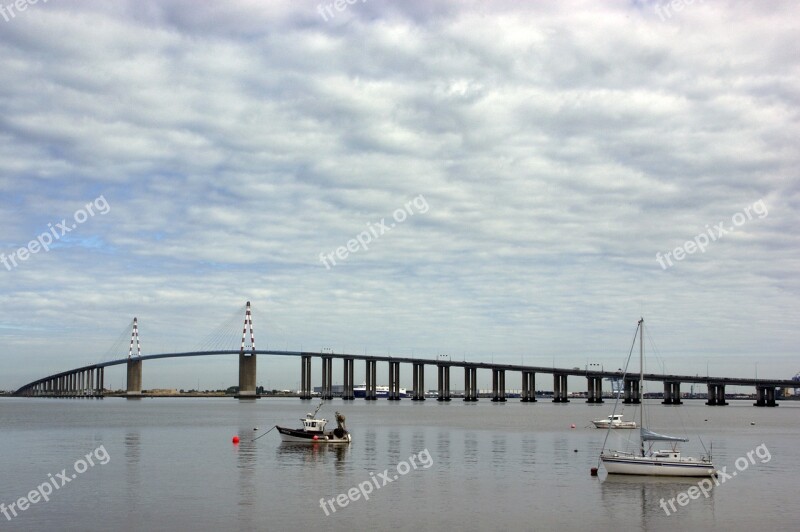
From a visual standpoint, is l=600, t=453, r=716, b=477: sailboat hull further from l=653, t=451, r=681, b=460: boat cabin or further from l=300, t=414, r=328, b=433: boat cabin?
l=300, t=414, r=328, b=433: boat cabin

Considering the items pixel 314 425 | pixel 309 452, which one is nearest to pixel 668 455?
pixel 309 452

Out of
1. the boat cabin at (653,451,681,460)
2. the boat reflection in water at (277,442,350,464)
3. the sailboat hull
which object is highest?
the boat cabin at (653,451,681,460)

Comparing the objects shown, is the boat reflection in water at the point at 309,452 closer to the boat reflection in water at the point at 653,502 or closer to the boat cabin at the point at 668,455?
the boat reflection in water at the point at 653,502

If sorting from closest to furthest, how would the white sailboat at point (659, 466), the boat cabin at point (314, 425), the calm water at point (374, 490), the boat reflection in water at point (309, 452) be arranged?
the calm water at point (374, 490) → the white sailboat at point (659, 466) → the boat reflection in water at point (309, 452) → the boat cabin at point (314, 425)

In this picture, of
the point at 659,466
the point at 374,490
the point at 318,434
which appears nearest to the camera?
the point at 374,490

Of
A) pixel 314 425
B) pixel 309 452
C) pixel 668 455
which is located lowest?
pixel 309 452

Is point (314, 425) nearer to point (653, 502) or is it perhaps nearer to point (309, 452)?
point (309, 452)

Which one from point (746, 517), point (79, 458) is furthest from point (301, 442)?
point (746, 517)

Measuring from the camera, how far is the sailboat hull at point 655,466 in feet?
169

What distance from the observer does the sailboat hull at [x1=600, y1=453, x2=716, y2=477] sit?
51438mm

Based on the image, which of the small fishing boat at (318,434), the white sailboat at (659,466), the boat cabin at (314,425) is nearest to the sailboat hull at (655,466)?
the white sailboat at (659,466)

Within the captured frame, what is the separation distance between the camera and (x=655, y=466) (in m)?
51.9

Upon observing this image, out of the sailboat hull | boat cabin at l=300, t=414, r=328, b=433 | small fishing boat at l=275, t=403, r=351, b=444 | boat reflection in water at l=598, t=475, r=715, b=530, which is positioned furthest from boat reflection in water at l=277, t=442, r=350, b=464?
boat reflection in water at l=598, t=475, r=715, b=530

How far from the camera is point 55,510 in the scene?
125 ft
